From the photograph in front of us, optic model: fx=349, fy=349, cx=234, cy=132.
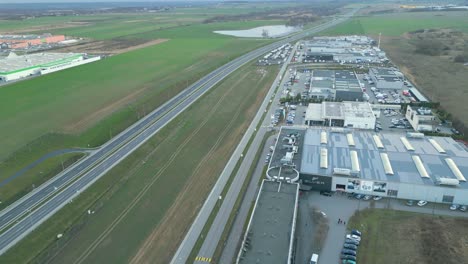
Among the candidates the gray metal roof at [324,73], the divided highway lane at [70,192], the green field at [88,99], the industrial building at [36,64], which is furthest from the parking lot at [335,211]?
the industrial building at [36,64]

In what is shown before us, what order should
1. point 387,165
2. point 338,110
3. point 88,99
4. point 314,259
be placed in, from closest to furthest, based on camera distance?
point 314,259 → point 387,165 → point 338,110 → point 88,99

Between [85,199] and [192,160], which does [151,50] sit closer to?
[192,160]

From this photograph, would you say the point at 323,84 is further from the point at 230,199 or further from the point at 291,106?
the point at 230,199

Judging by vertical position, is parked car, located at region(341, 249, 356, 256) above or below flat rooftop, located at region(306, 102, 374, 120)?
below

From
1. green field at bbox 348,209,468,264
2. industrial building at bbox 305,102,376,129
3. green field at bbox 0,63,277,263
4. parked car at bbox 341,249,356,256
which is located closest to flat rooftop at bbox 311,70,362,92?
industrial building at bbox 305,102,376,129

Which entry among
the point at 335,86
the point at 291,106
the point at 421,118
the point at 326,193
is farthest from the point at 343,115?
the point at 326,193

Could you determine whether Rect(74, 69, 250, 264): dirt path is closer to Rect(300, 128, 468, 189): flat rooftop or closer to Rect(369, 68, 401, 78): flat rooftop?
Rect(300, 128, 468, 189): flat rooftop
